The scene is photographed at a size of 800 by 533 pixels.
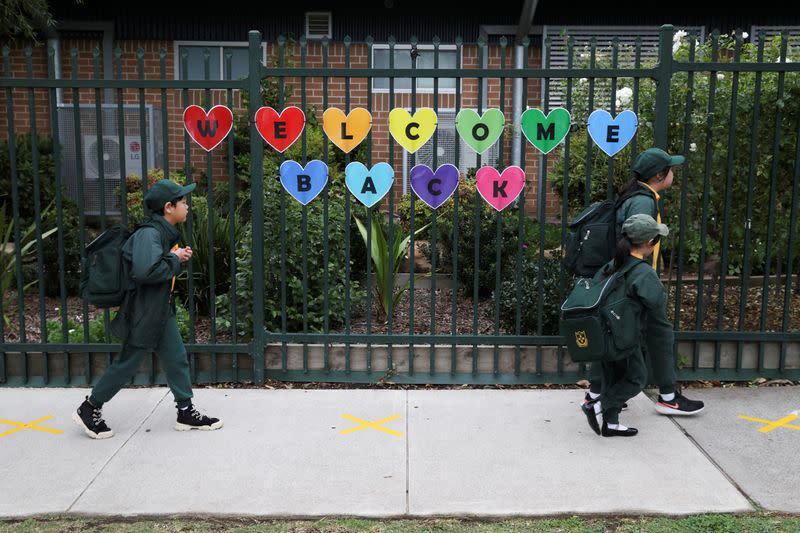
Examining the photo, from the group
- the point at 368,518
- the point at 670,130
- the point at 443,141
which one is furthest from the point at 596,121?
the point at 443,141

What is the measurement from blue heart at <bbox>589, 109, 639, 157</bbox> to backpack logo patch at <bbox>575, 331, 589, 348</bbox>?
4.63ft

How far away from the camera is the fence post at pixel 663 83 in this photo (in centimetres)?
515

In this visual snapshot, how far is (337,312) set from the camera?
6340 millimetres

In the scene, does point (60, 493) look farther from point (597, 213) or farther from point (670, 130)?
point (670, 130)

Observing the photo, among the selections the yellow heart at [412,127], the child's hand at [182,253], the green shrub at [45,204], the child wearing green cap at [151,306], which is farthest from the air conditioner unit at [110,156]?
the child's hand at [182,253]

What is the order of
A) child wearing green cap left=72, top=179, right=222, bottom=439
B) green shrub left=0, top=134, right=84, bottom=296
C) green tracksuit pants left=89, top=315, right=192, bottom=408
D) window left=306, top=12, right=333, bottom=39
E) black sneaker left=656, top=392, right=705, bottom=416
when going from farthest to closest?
window left=306, top=12, right=333, bottom=39
green shrub left=0, top=134, right=84, bottom=296
black sneaker left=656, top=392, right=705, bottom=416
green tracksuit pants left=89, top=315, right=192, bottom=408
child wearing green cap left=72, top=179, right=222, bottom=439

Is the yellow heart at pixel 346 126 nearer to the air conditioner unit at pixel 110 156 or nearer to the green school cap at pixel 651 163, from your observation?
the green school cap at pixel 651 163

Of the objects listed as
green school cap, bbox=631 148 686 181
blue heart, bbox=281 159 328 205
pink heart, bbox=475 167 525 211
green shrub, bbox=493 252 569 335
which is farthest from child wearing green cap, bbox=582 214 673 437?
blue heart, bbox=281 159 328 205

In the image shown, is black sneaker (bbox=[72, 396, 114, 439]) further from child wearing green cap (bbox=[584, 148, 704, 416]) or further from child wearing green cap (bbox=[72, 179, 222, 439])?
child wearing green cap (bbox=[584, 148, 704, 416])

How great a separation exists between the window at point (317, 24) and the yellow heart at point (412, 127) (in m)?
6.22

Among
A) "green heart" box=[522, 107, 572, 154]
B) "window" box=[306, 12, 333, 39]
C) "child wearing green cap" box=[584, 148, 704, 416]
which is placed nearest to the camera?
"child wearing green cap" box=[584, 148, 704, 416]

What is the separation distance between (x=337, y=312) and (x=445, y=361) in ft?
3.83

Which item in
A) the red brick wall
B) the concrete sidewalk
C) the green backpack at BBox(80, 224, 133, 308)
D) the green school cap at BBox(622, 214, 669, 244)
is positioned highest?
the red brick wall

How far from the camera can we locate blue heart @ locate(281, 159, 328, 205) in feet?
17.2
